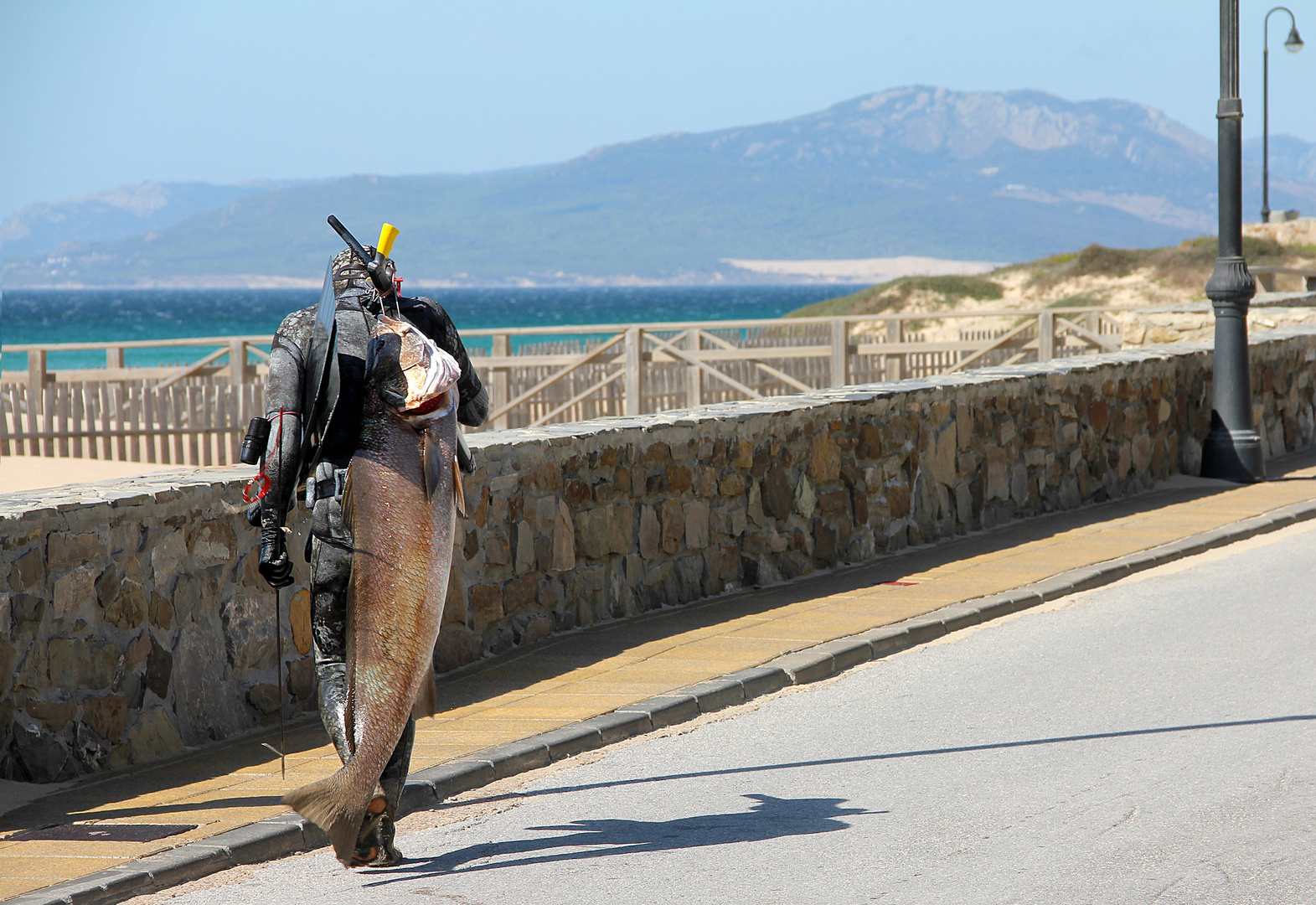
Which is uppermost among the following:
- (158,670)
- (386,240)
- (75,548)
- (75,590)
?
(386,240)

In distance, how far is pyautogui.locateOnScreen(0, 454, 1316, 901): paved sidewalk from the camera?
4887mm

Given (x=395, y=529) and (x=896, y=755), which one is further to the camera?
(x=896, y=755)

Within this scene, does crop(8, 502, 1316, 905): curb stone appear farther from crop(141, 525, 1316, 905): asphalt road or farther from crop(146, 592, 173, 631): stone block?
crop(146, 592, 173, 631): stone block

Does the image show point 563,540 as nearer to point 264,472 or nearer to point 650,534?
point 650,534

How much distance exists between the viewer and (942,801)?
532 cm

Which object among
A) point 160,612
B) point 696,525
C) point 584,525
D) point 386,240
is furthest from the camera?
point 696,525

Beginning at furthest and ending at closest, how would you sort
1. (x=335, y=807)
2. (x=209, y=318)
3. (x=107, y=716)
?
(x=209, y=318) → (x=107, y=716) → (x=335, y=807)

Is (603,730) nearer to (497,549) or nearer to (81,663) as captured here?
(497,549)

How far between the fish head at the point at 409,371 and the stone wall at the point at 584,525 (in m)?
1.57

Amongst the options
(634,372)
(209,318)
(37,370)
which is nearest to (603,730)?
(634,372)

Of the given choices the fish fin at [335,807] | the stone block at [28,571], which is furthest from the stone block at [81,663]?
the fish fin at [335,807]

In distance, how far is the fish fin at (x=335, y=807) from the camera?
428cm

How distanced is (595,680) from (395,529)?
2572mm

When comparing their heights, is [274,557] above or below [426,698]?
above
